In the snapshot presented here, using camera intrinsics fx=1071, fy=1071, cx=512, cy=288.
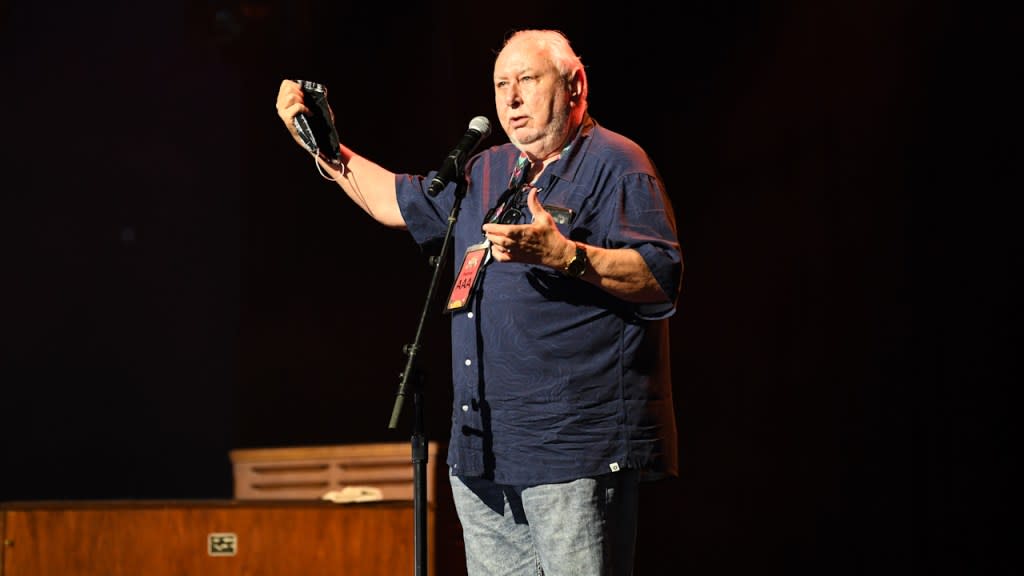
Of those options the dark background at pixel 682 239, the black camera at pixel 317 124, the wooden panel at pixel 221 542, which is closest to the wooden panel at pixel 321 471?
the dark background at pixel 682 239

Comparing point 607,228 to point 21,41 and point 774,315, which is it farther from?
point 21,41

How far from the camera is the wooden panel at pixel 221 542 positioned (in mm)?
2691

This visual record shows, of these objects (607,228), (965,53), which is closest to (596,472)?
(607,228)

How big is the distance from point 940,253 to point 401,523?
6.11 ft

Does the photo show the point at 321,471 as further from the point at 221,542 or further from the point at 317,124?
the point at 317,124

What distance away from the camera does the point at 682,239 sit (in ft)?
12.2

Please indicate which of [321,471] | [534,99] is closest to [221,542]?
[321,471]

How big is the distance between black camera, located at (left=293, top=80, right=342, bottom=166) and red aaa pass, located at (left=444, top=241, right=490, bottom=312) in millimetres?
451

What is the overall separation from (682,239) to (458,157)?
1.89 metres

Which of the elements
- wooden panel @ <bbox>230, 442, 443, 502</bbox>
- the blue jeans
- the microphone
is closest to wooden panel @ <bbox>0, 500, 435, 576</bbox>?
the blue jeans

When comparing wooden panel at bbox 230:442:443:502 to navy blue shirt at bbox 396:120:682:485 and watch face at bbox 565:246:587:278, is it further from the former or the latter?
watch face at bbox 565:246:587:278

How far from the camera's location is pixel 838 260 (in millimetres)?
3506

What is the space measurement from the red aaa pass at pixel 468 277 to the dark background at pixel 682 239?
186 centimetres

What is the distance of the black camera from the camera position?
220 cm
